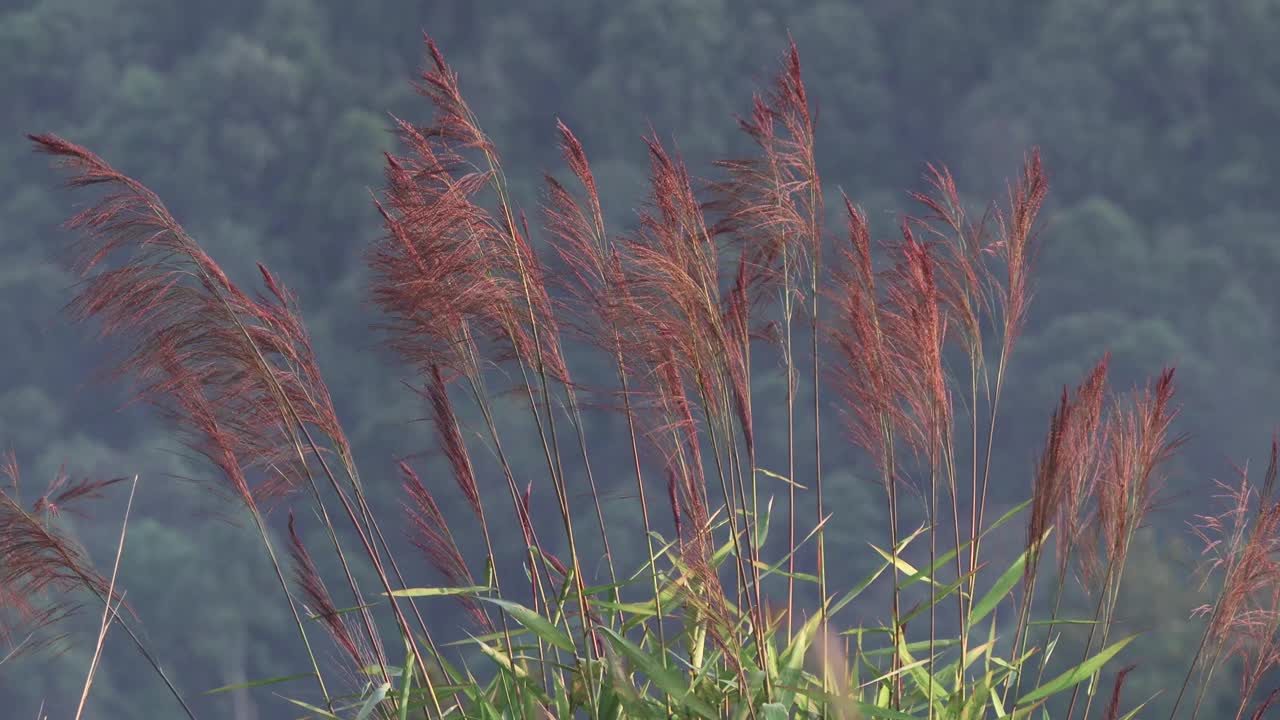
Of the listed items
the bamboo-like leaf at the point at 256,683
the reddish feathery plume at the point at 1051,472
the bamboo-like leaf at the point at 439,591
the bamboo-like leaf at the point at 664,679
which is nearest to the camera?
the reddish feathery plume at the point at 1051,472

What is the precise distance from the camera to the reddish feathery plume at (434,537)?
1919 millimetres

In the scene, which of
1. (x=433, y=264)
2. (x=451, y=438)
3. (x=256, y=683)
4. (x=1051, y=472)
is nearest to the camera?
(x=1051, y=472)

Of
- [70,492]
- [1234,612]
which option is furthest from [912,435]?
[70,492]

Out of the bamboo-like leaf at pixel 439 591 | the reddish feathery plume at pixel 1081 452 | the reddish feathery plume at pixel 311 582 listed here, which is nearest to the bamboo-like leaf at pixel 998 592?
the reddish feathery plume at pixel 1081 452

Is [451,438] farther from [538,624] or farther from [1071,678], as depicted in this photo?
[1071,678]

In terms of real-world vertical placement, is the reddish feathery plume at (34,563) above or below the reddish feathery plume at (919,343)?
below

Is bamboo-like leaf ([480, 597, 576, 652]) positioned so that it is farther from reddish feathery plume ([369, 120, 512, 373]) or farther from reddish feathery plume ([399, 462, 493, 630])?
reddish feathery plume ([369, 120, 512, 373])

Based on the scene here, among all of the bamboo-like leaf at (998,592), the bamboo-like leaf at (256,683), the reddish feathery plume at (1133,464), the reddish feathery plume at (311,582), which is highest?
the reddish feathery plume at (1133,464)

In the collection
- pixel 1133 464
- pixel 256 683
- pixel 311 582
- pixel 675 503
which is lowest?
pixel 256 683

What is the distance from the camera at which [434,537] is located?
6.30ft

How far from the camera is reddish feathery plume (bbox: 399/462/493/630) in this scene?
6.30ft

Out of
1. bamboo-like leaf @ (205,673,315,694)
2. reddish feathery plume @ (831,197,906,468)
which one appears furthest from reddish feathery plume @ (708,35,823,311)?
bamboo-like leaf @ (205,673,315,694)

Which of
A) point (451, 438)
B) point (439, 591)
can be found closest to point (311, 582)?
point (439, 591)

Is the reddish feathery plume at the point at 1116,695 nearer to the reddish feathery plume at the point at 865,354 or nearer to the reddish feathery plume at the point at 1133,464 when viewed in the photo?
the reddish feathery plume at the point at 1133,464
